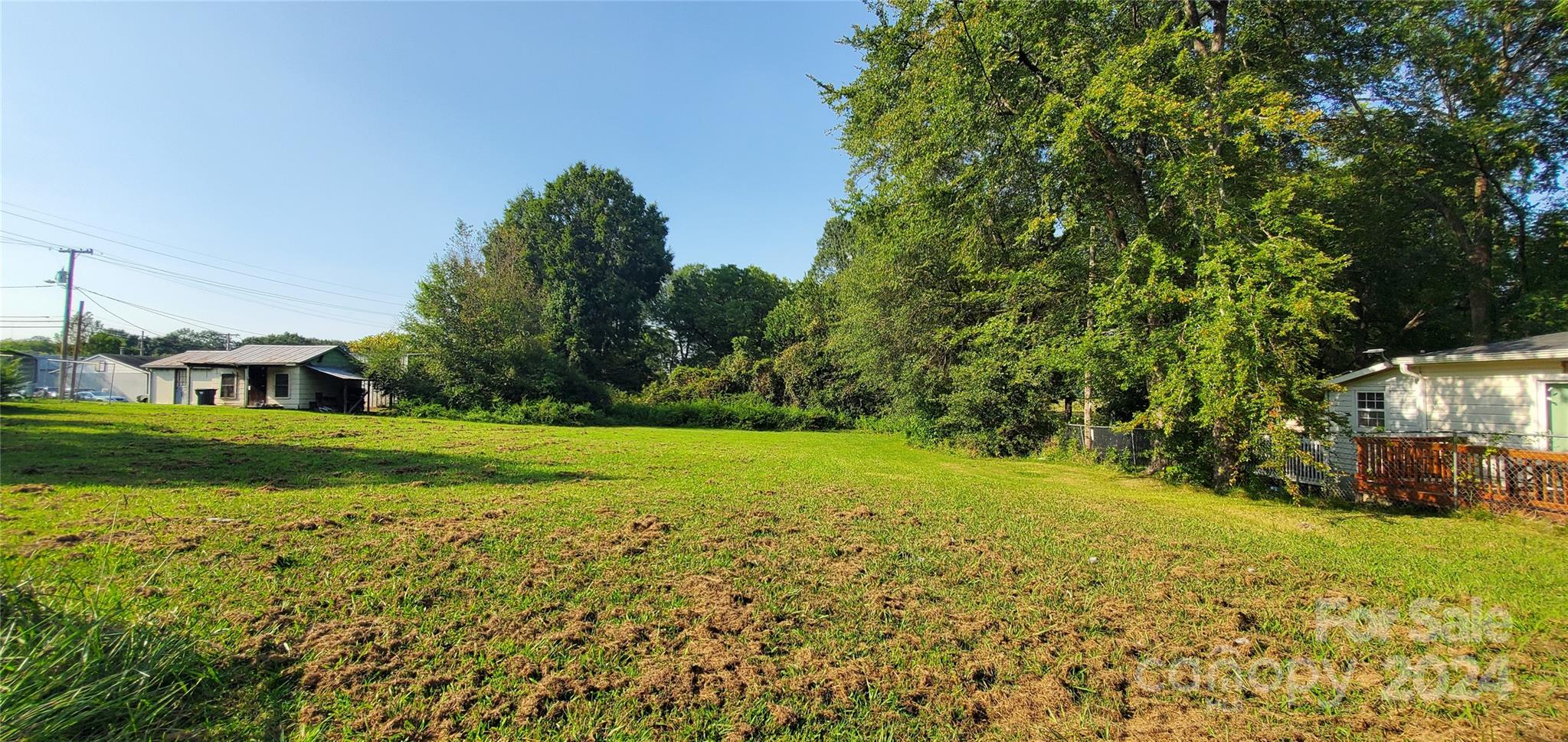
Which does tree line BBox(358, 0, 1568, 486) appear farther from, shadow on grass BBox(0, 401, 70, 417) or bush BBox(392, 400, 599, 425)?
shadow on grass BBox(0, 401, 70, 417)

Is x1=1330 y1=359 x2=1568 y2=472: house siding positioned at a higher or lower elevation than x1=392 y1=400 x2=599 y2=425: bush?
higher

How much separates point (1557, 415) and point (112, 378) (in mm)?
64085

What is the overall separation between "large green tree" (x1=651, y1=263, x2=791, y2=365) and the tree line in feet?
64.6

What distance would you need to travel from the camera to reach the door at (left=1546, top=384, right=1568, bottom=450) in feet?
33.2

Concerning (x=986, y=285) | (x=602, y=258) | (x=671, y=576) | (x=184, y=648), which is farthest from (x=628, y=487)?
(x=602, y=258)

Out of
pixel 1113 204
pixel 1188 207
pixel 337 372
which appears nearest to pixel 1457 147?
pixel 1113 204

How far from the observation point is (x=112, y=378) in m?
37.2

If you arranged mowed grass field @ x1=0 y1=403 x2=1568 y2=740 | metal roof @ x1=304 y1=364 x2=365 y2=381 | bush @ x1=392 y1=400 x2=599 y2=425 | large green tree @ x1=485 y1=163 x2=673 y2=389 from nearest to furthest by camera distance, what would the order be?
mowed grass field @ x1=0 y1=403 x2=1568 y2=740 < bush @ x1=392 y1=400 x2=599 y2=425 < metal roof @ x1=304 y1=364 x2=365 y2=381 < large green tree @ x1=485 y1=163 x2=673 y2=389

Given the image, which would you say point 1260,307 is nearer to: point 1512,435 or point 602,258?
point 1512,435

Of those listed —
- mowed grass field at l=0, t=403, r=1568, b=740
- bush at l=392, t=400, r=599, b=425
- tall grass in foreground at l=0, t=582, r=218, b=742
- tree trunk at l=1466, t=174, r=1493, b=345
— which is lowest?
mowed grass field at l=0, t=403, r=1568, b=740

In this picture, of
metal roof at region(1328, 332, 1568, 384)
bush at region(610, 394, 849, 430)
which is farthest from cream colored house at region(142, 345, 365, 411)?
metal roof at region(1328, 332, 1568, 384)

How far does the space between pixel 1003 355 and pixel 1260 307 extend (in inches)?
297

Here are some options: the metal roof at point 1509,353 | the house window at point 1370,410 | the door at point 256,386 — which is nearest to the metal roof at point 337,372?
the door at point 256,386

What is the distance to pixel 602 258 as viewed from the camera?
41406mm
